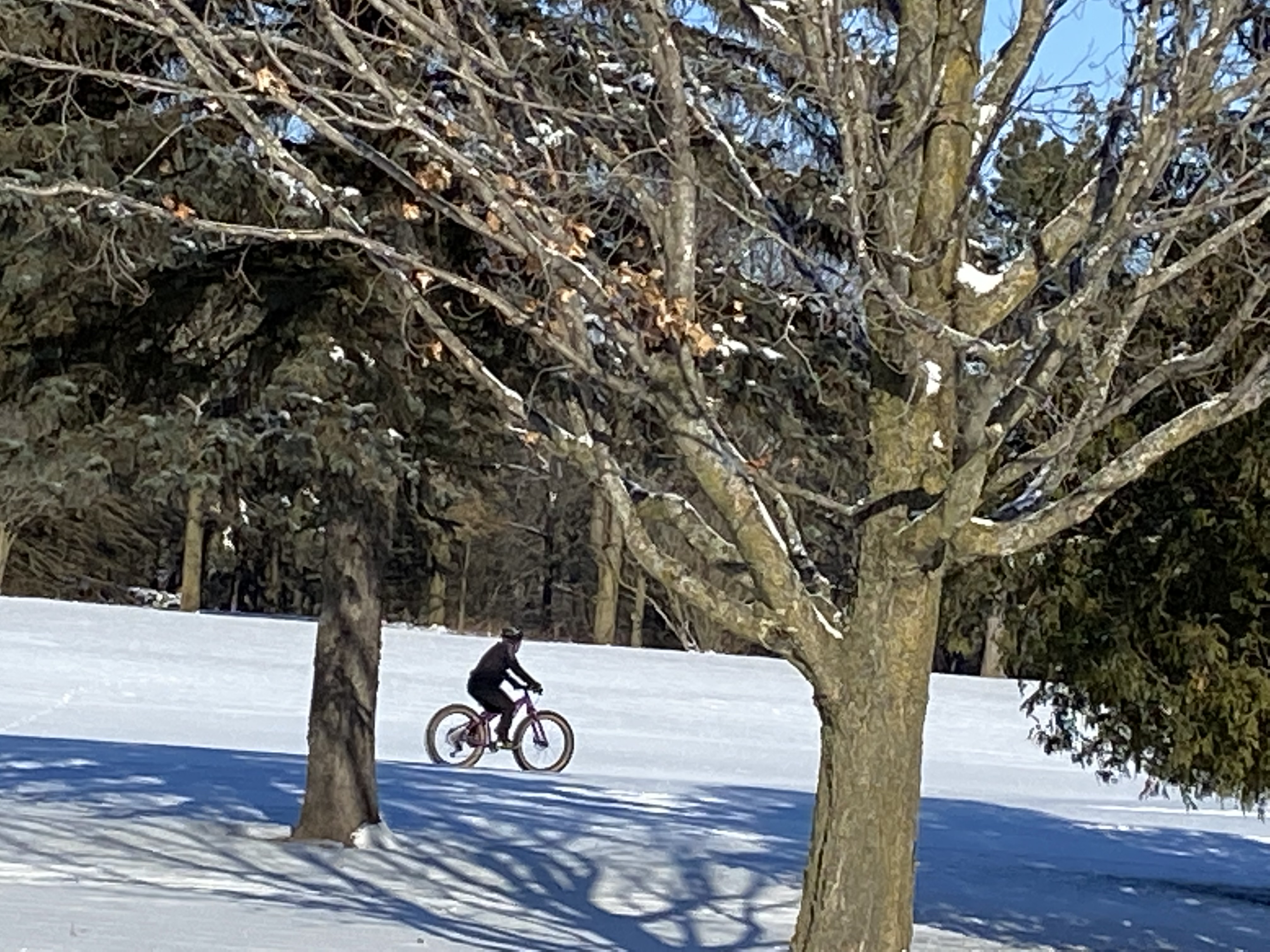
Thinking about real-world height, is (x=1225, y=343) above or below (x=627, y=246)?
below

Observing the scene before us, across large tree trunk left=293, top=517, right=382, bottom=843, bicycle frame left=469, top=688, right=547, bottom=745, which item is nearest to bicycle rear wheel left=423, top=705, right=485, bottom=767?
bicycle frame left=469, top=688, right=547, bottom=745

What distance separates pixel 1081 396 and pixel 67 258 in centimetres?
542

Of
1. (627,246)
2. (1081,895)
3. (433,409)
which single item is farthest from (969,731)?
(627,246)

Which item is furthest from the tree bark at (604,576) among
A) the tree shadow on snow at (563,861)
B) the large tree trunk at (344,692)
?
the large tree trunk at (344,692)

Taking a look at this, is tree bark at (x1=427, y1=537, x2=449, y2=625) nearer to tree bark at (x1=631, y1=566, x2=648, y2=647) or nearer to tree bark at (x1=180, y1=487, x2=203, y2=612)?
tree bark at (x1=631, y1=566, x2=648, y2=647)

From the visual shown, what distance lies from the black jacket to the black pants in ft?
0.12

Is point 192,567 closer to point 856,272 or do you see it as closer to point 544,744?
point 544,744

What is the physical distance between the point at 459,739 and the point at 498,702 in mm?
547

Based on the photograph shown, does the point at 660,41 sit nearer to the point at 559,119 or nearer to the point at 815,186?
the point at 559,119

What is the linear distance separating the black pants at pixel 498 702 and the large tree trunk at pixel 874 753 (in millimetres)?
13578

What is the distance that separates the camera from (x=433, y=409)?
11.8 meters

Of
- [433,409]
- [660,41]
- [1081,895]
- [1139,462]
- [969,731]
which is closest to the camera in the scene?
[660,41]

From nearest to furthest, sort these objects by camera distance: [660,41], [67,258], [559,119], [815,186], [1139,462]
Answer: [660,41]
[1139,462]
[559,119]
[815,186]
[67,258]

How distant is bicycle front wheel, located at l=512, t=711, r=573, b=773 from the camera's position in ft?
67.1
